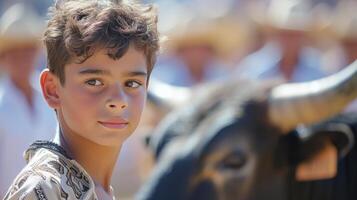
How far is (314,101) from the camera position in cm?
371

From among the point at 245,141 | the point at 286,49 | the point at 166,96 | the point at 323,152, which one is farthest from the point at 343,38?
the point at 245,141

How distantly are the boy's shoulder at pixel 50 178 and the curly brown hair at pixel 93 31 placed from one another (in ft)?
0.31

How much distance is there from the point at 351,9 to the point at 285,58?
1.22 metres

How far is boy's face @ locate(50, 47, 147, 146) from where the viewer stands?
127cm

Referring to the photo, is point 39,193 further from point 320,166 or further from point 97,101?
point 320,166

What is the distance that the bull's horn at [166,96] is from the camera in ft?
14.5

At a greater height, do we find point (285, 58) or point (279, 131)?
point (279, 131)

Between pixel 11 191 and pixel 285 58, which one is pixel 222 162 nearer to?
pixel 285 58

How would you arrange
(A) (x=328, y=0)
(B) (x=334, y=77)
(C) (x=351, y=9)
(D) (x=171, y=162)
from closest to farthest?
(D) (x=171, y=162) → (B) (x=334, y=77) → (C) (x=351, y=9) → (A) (x=328, y=0)

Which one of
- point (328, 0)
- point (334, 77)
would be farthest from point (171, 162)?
point (328, 0)

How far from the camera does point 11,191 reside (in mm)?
1204

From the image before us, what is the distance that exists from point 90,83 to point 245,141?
7.54 ft

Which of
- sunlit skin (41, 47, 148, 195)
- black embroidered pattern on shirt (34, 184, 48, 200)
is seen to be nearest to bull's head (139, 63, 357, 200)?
sunlit skin (41, 47, 148, 195)

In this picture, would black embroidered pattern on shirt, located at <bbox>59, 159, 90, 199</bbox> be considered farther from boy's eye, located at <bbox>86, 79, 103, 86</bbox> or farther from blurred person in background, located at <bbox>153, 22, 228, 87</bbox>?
blurred person in background, located at <bbox>153, 22, 228, 87</bbox>
